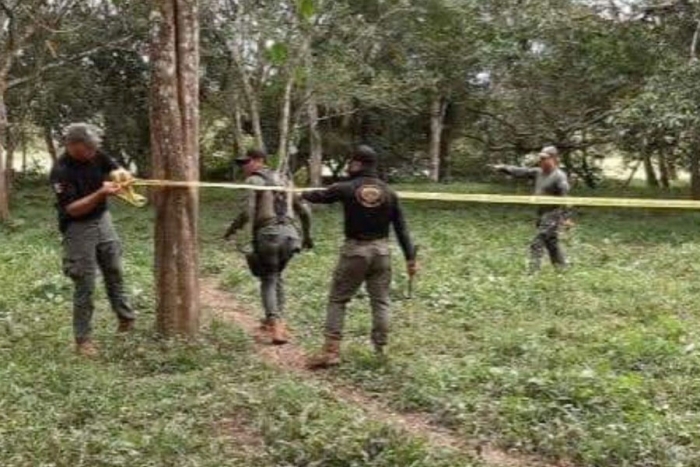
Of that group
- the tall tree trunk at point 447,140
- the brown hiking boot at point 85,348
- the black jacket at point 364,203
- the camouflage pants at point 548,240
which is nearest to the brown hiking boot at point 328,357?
the black jacket at point 364,203

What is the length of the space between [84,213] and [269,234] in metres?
1.77

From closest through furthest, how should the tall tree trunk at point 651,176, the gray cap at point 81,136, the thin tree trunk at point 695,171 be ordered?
the gray cap at point 81,136 < the thin tree trunk at point 695,171 < the tall tree trunk at point 651,176

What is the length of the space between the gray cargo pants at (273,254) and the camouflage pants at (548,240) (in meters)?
4.54

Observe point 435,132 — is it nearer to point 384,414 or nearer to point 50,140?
point 50,140

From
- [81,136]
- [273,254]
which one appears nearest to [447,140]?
[273,254]

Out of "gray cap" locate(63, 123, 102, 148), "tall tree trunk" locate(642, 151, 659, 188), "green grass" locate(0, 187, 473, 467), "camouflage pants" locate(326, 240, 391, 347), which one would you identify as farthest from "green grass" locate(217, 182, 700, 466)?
"tall tree trunk" locate(642, 151, 659, 188)

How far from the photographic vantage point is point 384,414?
6598mm

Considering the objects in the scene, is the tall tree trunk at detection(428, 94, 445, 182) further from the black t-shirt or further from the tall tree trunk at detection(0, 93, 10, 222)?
the black t-shirt

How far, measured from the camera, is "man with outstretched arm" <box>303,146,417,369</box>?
770 cm

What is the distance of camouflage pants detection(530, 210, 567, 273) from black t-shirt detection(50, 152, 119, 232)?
6.43m

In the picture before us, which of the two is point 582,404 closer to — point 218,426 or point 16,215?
point 218,426

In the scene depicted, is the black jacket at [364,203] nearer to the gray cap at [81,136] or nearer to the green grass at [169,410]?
the green grass at [169,410]

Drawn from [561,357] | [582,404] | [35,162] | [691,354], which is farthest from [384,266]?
[35,162]

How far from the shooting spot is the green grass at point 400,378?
5.66 metres
